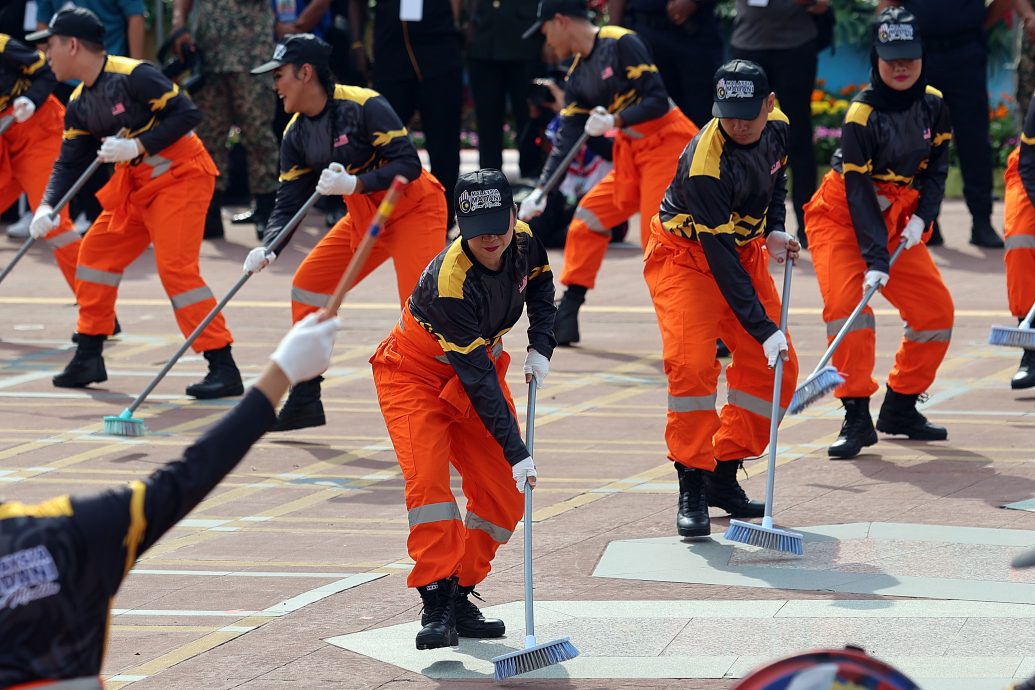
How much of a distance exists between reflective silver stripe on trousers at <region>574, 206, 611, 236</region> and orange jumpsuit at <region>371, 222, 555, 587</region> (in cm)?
475

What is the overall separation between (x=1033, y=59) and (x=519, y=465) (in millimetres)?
9875

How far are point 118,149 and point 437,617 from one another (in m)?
4.74

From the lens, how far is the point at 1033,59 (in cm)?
1464

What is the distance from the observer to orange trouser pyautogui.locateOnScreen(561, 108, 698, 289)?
10.9 metres

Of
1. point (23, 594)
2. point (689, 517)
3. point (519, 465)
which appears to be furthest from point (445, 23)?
point (23, 594)

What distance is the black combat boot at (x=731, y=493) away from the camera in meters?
7.66

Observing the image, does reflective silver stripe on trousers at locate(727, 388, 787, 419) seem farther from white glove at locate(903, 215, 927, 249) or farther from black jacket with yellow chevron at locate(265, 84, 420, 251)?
black jacket with yellow chevron at locate(265, 84, 420, 251)

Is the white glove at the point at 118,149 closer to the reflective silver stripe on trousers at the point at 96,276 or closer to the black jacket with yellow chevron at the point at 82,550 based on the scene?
the reflective silver stripe on trousers at the point at 96,276

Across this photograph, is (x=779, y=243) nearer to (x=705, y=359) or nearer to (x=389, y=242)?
(x=705, y=359)

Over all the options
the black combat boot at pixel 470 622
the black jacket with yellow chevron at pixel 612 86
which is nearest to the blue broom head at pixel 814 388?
the black combat boot at pixel 470 622

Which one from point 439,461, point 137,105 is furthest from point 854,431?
point 137,105

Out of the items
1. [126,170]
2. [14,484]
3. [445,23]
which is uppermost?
[445,23]

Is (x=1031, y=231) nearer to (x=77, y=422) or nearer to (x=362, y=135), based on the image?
(x=362, y=135)

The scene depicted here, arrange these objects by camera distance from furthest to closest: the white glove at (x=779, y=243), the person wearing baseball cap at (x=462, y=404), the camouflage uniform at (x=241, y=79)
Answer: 1. the camouflage uniform at (x=241, y=79)
2. the white glove at (x=779, y=243)
3. the person wearing baseball cap at (x=462, y=404)
